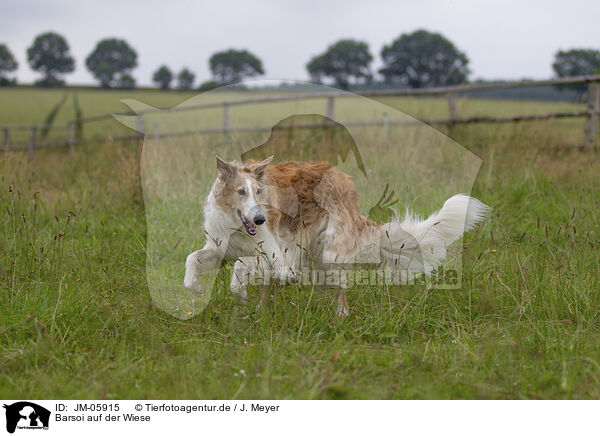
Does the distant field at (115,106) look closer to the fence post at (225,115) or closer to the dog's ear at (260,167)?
the fence post at (225,115)

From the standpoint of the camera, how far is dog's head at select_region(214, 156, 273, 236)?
311 cm

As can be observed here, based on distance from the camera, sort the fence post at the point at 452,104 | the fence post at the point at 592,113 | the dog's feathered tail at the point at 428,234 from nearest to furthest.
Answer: the dog's feathered tail at the point at 428,234 < the fence post at the point at 592,113 < the fence post at the point at 452,104

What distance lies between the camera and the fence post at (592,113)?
862cm

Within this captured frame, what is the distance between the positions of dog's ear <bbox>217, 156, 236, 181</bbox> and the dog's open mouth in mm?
252

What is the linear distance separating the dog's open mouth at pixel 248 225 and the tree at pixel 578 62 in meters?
7.47

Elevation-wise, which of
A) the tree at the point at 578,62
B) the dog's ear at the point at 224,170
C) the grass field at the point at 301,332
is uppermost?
the tree at the point at 578,62

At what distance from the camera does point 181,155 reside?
508cm

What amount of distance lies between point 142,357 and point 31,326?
839mm

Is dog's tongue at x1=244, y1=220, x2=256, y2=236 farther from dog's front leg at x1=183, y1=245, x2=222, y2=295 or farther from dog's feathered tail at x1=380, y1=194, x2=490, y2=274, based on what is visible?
dog's feathered tail at x1=380, y1=194, x2=490, y2=274

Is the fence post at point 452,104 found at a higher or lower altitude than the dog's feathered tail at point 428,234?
higher

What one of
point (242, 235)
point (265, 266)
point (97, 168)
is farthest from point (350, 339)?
point (97, 168)
